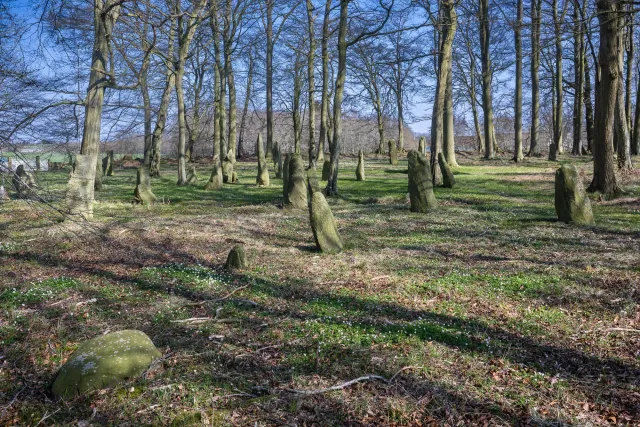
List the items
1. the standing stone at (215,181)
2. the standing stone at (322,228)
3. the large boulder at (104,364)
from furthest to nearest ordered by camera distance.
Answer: the standing stone at (215,181) < the standing stone at (322,228) < the large boulder at (104,364)

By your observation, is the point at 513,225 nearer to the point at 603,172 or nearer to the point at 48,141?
the point at 603,172

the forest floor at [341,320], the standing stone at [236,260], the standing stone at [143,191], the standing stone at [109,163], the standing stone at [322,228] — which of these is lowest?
the forest floor at [341,320]

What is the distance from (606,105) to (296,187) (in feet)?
31.9

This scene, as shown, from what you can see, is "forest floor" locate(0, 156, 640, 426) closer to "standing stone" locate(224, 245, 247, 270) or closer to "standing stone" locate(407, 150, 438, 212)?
"standing stone" locate(224, 245, 247, 270)

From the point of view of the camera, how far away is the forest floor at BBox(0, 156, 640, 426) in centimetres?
444

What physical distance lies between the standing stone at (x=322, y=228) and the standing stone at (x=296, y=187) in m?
5.40

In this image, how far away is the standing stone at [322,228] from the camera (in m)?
10.1

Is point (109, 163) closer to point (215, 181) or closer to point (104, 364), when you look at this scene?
point (215, 181)

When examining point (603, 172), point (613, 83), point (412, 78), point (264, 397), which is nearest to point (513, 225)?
point (603, 172)

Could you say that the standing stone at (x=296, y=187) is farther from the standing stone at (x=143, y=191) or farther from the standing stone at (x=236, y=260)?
the standing stone at (x=236, y=260)

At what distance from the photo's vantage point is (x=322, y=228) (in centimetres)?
1017

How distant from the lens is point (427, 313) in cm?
664

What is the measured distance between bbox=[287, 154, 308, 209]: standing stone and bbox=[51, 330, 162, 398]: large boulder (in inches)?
420

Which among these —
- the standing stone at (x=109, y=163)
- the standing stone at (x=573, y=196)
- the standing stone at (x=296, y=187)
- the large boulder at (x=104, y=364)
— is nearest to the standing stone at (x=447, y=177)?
the standing stone at (x=296, y=187)
